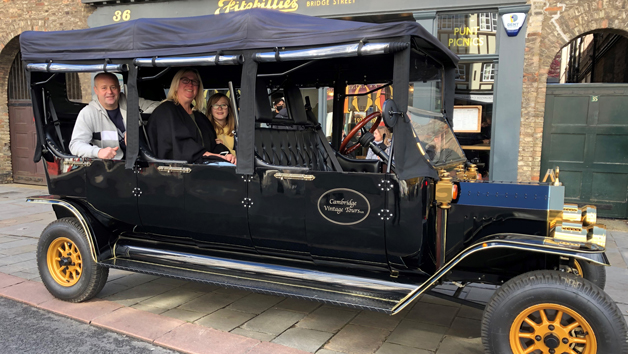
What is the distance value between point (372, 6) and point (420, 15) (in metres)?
0.89

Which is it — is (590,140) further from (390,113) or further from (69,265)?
(69,265)

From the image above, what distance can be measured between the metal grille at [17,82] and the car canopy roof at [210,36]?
32.1 ft

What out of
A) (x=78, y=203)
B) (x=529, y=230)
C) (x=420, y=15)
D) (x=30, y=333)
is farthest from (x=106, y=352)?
(x=420, y=15)

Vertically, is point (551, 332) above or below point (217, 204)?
below

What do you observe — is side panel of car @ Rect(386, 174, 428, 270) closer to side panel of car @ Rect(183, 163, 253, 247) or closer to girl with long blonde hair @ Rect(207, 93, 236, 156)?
side panel of car @ Rect(183, 163, 253, 247)

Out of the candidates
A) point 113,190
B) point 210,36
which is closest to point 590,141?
point 210,36

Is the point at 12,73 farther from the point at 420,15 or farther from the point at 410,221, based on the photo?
the point at 410,221

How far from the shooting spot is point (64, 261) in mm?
4074

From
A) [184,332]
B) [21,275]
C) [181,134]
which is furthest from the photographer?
[21,275]

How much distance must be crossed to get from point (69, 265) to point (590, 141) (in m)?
7.83

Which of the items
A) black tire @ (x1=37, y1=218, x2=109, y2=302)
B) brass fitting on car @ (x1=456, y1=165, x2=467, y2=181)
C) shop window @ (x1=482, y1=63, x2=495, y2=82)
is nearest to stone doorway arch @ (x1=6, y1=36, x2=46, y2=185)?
black tire @ (x1=37, y1=218, x2=109, y2=302)

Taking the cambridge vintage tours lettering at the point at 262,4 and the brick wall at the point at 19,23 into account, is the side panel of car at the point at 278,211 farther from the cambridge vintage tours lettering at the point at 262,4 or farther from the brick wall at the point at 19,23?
the brick wall at the point at 19,23

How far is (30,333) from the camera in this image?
349 centimetres

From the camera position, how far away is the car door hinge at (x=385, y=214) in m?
3.02
